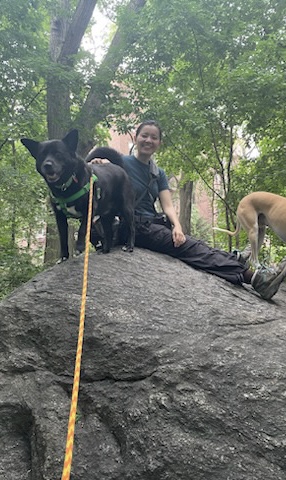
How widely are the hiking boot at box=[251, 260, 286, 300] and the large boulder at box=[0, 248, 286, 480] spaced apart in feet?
1.47

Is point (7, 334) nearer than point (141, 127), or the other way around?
point (7, 334)

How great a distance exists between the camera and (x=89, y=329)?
2.33 m

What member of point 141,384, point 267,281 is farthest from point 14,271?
point 141,384

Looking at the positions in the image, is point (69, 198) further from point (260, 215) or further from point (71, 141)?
point (260, 215)

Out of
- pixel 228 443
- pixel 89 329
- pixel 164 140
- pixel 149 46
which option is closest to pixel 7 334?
pixel 89 329

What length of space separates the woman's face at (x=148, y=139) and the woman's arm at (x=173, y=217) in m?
0.50

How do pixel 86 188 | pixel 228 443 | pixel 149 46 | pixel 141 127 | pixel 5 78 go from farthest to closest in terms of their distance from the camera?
pixel 149 46, pixel 5 78, pixel 141 127, pixel 86 188, pixel 228 443

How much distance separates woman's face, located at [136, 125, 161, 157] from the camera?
363 centimetres

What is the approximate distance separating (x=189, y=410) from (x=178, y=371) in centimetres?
23

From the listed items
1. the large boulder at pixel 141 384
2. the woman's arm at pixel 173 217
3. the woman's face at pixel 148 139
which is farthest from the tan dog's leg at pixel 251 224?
the large boulder at pixel 141 384

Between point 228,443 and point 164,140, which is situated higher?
point 164,140

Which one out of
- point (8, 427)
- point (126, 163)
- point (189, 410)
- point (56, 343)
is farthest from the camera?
point (126, 163)

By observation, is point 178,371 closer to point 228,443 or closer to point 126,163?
point 228,443

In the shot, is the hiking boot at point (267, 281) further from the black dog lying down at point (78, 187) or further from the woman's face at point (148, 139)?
the woman's face at point (148, 139)
